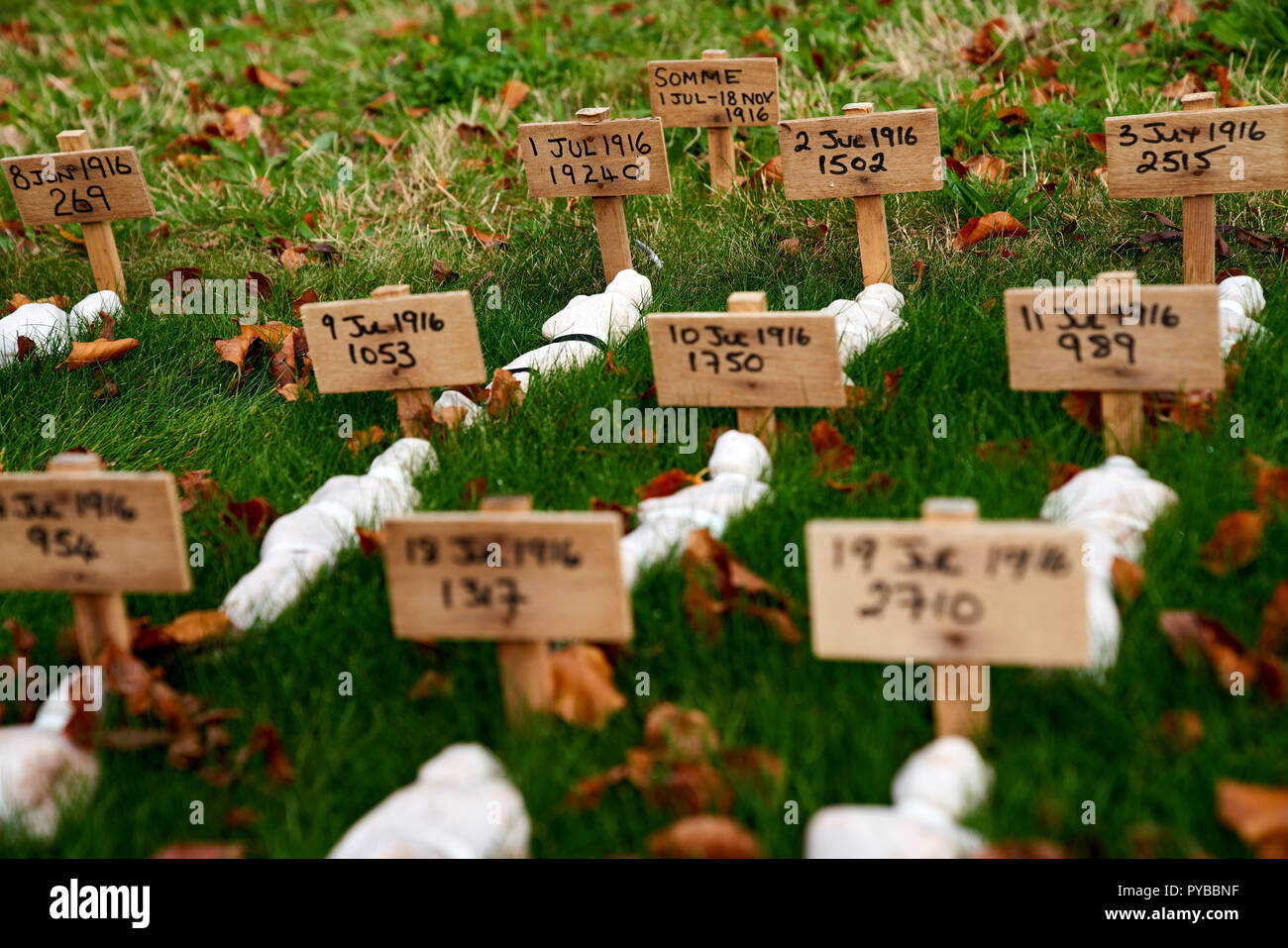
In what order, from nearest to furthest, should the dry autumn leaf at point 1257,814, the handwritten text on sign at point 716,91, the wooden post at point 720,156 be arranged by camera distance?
the dry autumn leaf at point 1257,814 < the handwritten text on sign at point 716,91 < the wooden post at point 720,156

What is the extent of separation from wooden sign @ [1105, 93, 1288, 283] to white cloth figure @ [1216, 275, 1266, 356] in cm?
17

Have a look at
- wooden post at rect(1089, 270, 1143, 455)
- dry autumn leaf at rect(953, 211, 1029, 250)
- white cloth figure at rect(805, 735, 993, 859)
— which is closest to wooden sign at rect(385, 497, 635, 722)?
white cloth figure at rect(805, 735, 993, 859)

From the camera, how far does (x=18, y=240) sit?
14.8ft

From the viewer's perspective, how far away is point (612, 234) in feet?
11.9

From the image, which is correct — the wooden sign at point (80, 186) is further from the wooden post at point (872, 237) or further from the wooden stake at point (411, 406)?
the wooden post at point (872, 237)

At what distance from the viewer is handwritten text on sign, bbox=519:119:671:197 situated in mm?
3410

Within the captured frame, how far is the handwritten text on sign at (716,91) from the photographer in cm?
408

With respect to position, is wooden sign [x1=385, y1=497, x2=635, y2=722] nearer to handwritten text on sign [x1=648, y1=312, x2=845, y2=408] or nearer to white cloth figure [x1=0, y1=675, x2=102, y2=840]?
white cloth figure [x1=0, y1=675, x2=102, y2=840]

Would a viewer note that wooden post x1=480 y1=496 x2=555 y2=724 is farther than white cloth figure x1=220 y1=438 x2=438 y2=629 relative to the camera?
No

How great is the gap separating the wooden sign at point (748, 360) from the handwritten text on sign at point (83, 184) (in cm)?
195

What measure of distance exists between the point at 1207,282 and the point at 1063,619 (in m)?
1.87

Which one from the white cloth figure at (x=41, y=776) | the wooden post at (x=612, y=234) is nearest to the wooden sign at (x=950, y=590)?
the white cloth figure at (x=41, y=776)

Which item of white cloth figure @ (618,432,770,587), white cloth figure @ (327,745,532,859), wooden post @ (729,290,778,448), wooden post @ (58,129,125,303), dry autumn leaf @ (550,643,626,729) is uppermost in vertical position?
wooden post @ (58,129,125,303)

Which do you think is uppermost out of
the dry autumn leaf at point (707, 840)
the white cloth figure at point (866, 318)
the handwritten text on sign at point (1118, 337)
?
the white cloth figure at point (866, 318)
